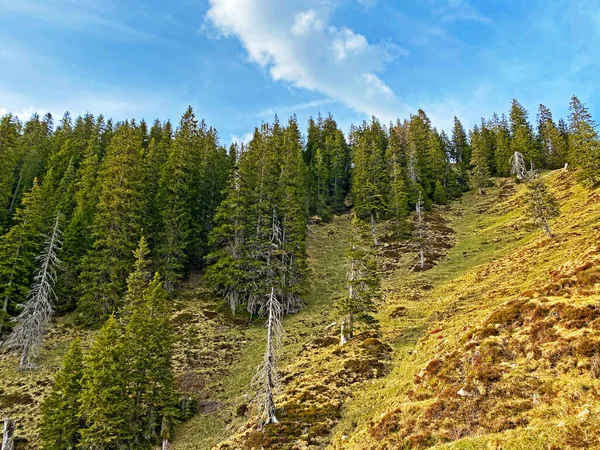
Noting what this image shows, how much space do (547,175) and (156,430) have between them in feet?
288

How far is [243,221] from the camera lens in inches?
1928

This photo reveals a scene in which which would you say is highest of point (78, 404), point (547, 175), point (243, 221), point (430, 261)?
point (547, 175)

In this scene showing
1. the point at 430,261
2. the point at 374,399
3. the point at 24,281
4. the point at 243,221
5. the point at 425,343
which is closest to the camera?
the point at 374,399

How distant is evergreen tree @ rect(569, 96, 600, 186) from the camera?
53.1 meters

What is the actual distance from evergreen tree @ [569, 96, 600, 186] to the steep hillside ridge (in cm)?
2187

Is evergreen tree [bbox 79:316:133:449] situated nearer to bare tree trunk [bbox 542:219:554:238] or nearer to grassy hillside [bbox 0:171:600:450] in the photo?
grassy hillside [bbox 0:171:600:450]

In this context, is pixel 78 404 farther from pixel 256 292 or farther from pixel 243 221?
pixel 243 221

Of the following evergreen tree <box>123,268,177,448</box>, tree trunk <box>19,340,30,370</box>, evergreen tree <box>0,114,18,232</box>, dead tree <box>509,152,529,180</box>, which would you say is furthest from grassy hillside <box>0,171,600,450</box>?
evergreen tree <box>0,114,18,232</box>

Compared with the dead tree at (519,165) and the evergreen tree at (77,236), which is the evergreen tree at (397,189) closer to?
the dead tree at (519,165)

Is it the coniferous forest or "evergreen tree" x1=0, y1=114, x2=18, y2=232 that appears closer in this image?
the coniferous forest

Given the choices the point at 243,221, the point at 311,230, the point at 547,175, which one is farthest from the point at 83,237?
the point at 547,175

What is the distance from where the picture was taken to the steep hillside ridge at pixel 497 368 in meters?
12.0

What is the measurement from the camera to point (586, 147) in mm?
55281

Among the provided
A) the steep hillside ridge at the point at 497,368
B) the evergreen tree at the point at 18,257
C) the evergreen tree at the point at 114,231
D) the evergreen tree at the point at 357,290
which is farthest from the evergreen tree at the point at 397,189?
the evergreen tree at the point at 18,257
